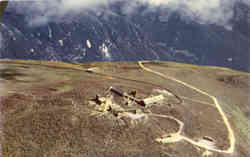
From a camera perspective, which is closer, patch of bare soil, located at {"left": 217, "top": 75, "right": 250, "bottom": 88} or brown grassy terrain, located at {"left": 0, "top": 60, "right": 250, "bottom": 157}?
brown grassy terrain, located at {"left": 0, "top": 60, "right": 250, "bottom": 157}

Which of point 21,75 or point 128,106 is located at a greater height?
A: point 21,75

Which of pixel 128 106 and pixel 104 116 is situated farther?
pixel 128 106

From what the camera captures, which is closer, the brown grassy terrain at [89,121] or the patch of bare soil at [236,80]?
the brown grassy terrain at [89,121]

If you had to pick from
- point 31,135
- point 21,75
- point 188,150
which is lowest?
point 188,150

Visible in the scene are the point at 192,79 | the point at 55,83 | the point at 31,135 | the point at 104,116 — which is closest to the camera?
the point at 31,135

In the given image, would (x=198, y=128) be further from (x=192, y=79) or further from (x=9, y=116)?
(x=192, y=79)

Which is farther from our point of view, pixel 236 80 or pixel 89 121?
pixel 236 80

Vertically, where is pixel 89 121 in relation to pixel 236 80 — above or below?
above

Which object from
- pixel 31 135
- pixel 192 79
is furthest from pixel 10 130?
pixel 192 79
